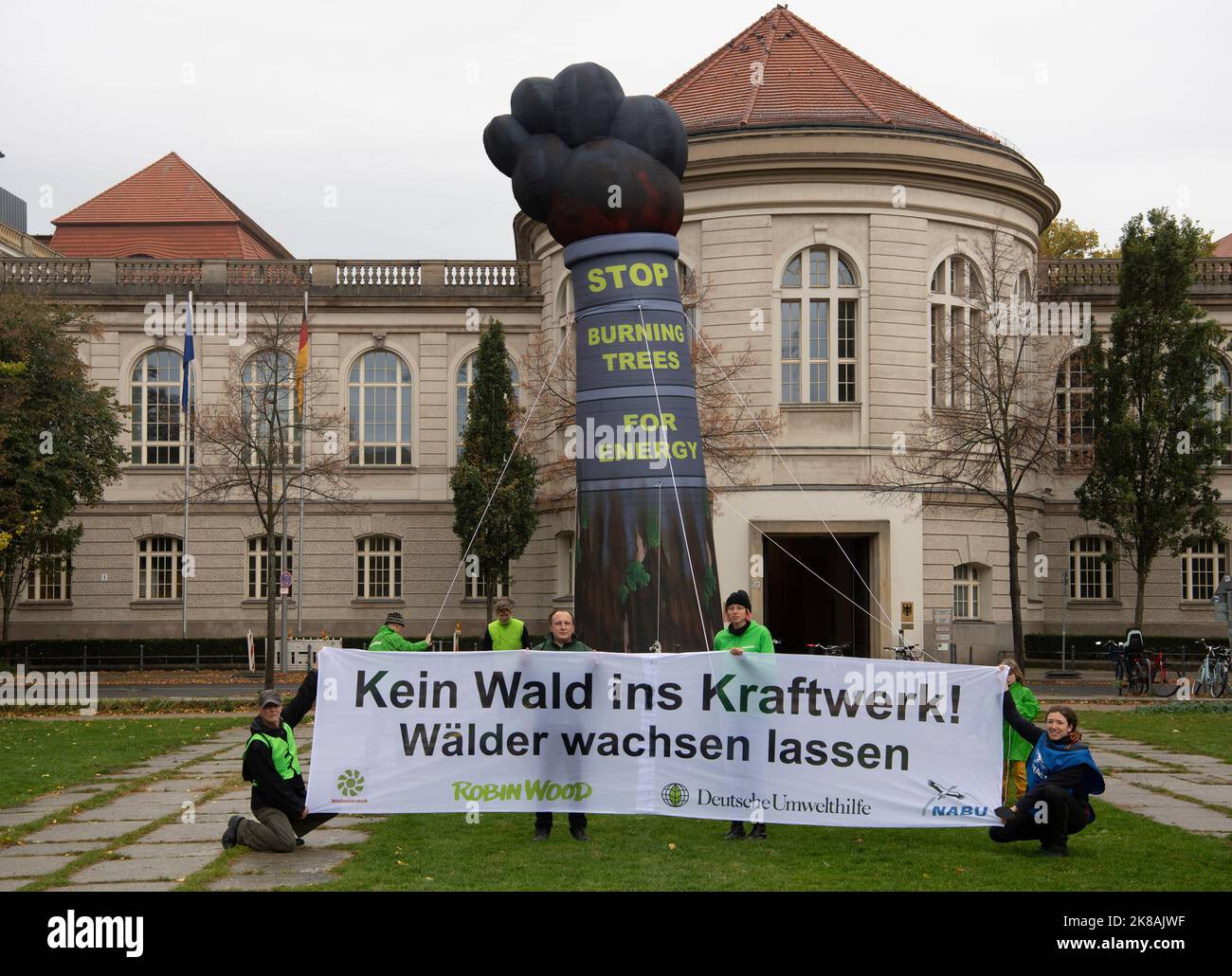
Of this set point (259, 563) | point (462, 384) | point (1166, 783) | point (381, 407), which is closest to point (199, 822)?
point (1166, 783)

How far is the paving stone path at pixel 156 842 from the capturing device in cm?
1009

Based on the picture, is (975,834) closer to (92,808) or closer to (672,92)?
(92,808)

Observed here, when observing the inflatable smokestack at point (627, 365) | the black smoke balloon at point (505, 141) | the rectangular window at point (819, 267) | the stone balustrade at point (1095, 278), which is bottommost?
the inflatable smokestack at point (627, 365)

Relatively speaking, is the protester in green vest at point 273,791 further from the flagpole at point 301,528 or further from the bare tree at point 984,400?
the flagpole at point 301,528

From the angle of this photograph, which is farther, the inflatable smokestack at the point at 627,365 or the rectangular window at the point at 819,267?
the rectangular window at the point at 819,267

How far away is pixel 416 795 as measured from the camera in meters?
11.6

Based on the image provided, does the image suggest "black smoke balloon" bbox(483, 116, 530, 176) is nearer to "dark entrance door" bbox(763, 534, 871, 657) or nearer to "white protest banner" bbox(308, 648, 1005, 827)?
"white protest banner" bbox(308, 648, 1005, 827)

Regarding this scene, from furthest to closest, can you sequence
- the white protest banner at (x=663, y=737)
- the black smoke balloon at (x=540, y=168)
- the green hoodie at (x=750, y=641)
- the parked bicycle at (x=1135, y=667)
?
the parked bicycle at (x=1135, y=667) < the black smoke balloon at (x=540, y=168) < the green hoodie at (x=750, y=641) < the white protest banner at (x=663, y=737)

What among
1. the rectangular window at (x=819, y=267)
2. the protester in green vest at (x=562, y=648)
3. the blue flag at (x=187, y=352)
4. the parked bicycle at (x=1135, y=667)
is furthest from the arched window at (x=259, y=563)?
the protester in green vest at (x=562, y=648)

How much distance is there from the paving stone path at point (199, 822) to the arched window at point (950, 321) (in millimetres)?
18013

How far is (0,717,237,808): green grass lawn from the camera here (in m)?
16.0

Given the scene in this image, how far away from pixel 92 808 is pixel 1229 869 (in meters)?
9.99

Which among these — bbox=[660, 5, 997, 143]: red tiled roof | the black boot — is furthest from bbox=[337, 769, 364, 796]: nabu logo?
bbox=[660, 5, 997, 143]: red tiled roof

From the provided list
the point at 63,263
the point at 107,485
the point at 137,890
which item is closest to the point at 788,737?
the point at 137,890
